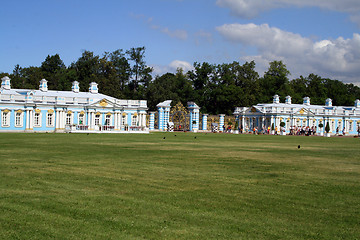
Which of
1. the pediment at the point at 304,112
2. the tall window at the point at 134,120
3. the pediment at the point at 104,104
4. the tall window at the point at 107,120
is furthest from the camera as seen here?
the pediment at the point at 304,112

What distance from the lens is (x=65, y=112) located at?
55.1 m

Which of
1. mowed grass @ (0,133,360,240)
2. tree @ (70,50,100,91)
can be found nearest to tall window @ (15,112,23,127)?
tree @ (70,50,100,91)

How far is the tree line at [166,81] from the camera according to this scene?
80188 millimetres

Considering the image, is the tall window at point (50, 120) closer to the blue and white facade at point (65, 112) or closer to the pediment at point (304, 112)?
the blue and white facade at point (65, 112)

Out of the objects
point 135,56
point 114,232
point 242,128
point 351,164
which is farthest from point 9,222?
point 135,56

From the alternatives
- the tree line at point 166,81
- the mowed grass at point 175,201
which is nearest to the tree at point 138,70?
the tree line at point 166,81

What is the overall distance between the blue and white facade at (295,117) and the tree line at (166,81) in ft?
32.9

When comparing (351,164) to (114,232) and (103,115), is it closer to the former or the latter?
(114,232)

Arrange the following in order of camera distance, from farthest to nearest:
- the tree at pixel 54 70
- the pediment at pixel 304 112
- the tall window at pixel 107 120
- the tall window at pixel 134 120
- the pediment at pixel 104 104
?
the tree at pixel 54 70
the pediment at pixel 304 112
the tall window at pixel 134 120
the tall window at pixel 107 120
the pediment at pixel 104 104

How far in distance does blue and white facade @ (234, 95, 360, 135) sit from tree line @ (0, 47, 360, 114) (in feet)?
32.9

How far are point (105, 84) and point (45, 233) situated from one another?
7424 centimetres

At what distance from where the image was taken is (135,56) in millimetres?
82375

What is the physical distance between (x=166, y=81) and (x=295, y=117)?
27.3 metres

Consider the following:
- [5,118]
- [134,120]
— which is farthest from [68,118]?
[134,120]
